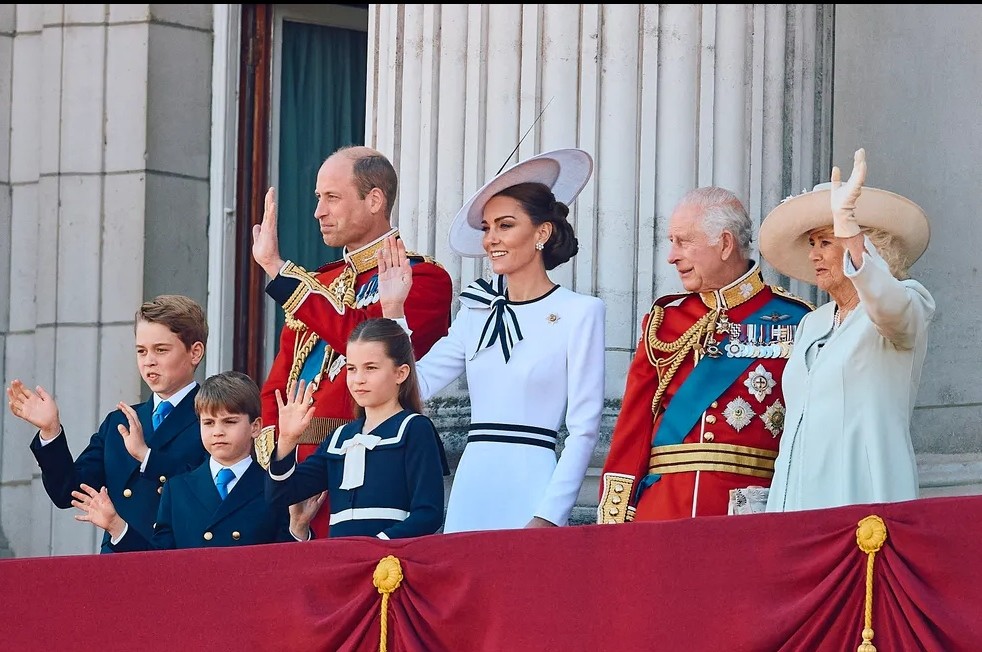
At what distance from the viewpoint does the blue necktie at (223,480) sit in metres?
6.51

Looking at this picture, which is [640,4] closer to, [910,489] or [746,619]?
[910,489]

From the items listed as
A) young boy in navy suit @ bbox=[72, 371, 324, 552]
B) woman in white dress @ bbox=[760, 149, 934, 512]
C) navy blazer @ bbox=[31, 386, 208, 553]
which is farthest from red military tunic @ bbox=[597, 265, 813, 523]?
navy blazer @ bbox=[31, 386, 208, 553]

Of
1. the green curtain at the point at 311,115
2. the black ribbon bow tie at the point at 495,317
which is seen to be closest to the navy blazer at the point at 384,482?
the black ribbon bow tie at the point at 495,317

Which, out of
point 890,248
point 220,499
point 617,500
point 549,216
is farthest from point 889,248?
point 220,499

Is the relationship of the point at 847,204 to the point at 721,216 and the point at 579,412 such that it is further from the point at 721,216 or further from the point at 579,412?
the point at 579,412

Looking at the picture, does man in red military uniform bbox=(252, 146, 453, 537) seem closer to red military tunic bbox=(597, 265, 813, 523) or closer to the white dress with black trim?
the white dress with black trim

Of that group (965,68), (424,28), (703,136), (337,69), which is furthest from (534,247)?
(337,69)

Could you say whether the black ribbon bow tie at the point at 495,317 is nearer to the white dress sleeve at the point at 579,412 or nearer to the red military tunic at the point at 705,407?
the white dress sleeve at the point at 579,412

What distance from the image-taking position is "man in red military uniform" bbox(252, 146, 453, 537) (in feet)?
21.7

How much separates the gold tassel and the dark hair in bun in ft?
4.79

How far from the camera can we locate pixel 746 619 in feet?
16.4

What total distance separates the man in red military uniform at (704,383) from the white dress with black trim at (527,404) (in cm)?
15

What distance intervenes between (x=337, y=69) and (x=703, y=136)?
3199 mm

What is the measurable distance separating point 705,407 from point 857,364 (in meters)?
0.62
